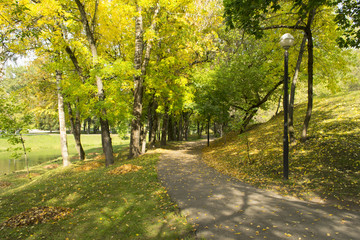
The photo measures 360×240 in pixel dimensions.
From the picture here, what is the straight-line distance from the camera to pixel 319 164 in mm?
7133

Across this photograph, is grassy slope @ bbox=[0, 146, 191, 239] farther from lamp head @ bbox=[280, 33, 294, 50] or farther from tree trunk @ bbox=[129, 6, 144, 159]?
lamp head @ bbox=[280, 33, 294, 50]

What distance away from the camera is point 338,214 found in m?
4.66

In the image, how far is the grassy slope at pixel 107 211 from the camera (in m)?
4.19

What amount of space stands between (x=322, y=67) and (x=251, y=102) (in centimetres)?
769

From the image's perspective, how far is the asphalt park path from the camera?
12.7 feet

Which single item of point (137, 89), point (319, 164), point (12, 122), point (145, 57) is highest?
point (145, 57)

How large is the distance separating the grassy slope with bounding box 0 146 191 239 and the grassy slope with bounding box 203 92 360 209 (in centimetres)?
371

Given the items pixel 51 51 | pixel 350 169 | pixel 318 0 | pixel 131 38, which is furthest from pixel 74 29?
pixel 350 169

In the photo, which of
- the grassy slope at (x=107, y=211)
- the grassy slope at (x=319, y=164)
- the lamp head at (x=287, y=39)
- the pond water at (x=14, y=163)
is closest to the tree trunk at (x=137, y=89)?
the grassy slope at (x=107, y=211)

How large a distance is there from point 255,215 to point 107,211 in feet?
11.6

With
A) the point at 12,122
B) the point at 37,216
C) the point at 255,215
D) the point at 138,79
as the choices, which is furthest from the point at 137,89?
the point at 255,215

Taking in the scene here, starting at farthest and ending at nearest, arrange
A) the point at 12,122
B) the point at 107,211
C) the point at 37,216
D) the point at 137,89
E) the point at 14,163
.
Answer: the point at 14,163 → the point at 137,89 → the point at 12,122 → the point at 107,211 → the point at 37,216

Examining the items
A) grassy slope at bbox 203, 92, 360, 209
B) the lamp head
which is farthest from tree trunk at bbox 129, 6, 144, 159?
the lamp head

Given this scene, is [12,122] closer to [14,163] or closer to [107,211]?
[107,211]
